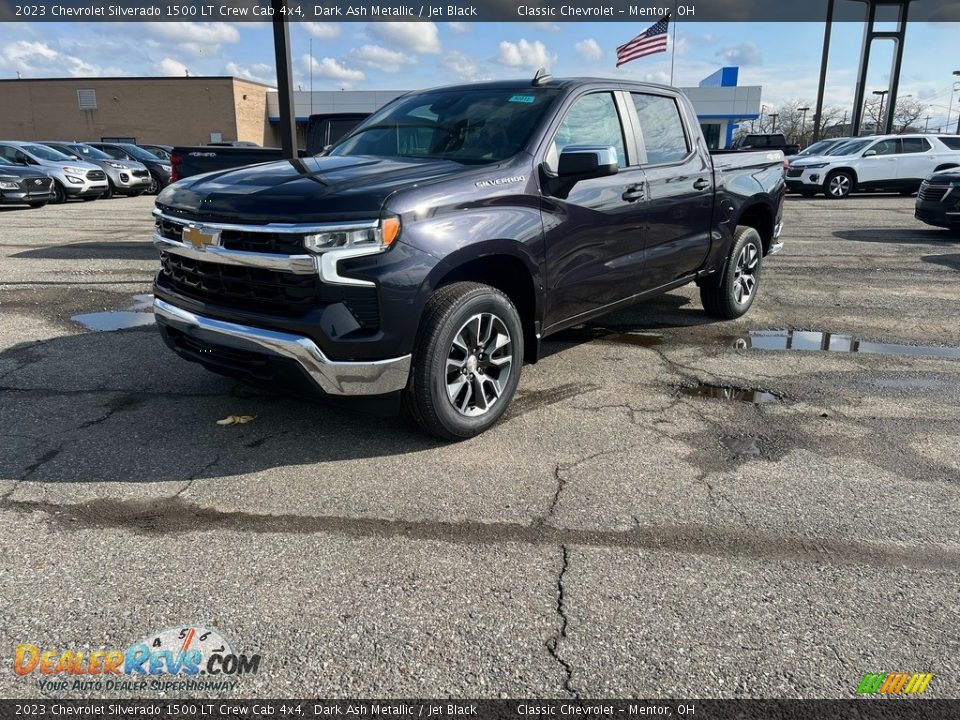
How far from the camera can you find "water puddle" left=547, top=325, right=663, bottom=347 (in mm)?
6344

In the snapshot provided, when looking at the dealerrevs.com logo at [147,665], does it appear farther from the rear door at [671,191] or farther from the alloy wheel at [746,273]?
the alloy wheel at [746,273]

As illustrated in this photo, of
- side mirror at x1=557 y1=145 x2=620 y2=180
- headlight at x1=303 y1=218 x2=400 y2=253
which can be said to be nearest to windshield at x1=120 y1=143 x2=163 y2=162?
side mirror at x1=557 y1=145 x2=620 y2=180

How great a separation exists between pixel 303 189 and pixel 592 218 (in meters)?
1.87

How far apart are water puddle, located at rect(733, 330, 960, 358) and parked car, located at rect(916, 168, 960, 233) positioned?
738 cm

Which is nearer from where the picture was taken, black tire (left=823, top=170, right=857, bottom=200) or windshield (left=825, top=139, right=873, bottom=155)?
black tire (left=823, top=170, right=857, bottom=200)

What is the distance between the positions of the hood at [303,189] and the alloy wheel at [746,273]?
3.66 m

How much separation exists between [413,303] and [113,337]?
3.78 metres

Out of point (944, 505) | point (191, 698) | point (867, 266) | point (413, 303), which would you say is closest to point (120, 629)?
point (191, 698)

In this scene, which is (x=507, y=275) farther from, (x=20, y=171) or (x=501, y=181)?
(x=20, y=171)

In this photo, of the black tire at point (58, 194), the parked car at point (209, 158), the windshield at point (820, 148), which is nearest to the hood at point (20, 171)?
the black tire at point (58, 194)

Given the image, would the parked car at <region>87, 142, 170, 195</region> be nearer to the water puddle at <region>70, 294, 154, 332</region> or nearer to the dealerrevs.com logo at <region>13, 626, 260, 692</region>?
the water puddle at <region>70, 294, 154, 332</region>

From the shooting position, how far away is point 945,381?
534 cm

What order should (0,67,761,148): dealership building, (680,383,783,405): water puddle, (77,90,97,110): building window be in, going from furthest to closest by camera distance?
(77,90,97,110): building window < (0,67,761,148): dealership building < (680,383,783,405): water puddle

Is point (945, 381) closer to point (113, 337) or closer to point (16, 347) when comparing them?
point (113, 337)
